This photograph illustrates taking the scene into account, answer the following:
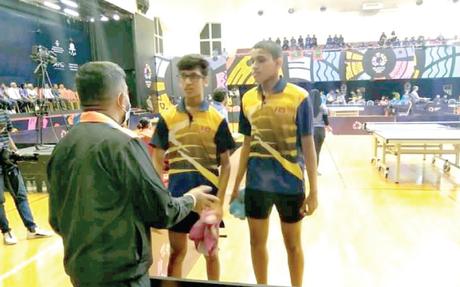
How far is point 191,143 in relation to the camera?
2027 mm

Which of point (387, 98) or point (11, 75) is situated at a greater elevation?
point (11, 75)

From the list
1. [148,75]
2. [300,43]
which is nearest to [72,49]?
[148,75]

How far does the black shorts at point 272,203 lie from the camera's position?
6.86 ft

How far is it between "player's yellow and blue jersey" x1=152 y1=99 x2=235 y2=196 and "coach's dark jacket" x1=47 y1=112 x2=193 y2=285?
0.79 m

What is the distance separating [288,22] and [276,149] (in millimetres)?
17072

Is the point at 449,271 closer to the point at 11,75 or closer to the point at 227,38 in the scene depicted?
the point at 11,75

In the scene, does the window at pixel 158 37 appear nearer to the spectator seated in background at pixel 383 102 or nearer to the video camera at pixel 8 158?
the spectator seated in background at pixel 383 102

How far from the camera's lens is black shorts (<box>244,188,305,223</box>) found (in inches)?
82.4

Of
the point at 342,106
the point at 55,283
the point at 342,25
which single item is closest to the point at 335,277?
the point at 55,283

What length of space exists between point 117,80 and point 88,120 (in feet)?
0.51

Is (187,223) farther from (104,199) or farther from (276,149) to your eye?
(104,199)

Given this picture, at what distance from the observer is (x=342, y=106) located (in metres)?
14.2

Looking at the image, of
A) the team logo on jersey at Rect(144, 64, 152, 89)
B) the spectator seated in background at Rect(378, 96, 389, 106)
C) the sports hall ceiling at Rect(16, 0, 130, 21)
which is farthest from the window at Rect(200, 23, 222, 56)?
the spectator seated in background at Rect(378, 96, 389, 106)

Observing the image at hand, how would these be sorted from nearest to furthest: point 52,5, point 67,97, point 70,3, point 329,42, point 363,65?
point 67,97 < point 52,5 < point 70,3 < point 363,65 < point 329,42
